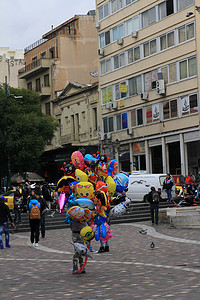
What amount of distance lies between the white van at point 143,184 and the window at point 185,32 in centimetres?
1161

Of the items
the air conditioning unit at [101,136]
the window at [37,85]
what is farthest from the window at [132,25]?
the window at [37,85]

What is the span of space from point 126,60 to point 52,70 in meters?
14.8

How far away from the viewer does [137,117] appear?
5262cm

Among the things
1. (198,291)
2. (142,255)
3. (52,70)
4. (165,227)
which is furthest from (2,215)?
(52,70)

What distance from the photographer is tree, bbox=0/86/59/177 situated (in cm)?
5159

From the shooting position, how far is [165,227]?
26.9 metres

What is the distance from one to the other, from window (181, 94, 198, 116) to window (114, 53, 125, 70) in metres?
9.66

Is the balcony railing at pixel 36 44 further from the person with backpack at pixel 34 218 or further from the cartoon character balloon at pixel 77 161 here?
the cartoon character balloon at pixel 77 161

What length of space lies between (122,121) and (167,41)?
917 centimetres

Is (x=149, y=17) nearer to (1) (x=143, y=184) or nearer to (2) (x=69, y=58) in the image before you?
(1) (x=143, y=184)

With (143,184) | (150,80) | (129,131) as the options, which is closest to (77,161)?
(143,184)

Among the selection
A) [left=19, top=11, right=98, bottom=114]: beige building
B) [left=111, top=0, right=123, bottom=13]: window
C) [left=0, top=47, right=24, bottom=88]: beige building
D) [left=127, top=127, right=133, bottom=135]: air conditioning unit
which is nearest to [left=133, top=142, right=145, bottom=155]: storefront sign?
[left=127, top=127, right=133, bottom=135]: air conditioning unit

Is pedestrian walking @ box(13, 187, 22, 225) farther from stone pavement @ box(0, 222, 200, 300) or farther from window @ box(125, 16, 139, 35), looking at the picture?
window @ box(125, 16, 139, 35)

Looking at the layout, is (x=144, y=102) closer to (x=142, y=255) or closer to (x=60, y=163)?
(x=60, y=163)
